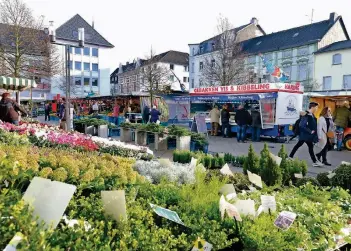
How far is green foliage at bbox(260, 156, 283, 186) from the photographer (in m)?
5.29

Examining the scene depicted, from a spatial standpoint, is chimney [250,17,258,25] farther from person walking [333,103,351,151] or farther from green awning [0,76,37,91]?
person walking [333,103,351,151]

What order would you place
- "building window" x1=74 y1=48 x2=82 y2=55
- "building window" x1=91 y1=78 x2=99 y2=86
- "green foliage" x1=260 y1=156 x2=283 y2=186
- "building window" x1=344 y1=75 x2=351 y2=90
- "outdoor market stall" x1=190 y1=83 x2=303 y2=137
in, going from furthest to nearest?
"building window" x1=91 y1=78 x2=99 y2=86
"building window" x1=74 y1=48 x2=82 y2=55
"building window" x1=344 y1=75 x2=351 y2=90
"outdoor market stall" x1=190 y1=83 x2=303 y2=137
"green foliage" x1=260 y1=156 x2=283 y2=186

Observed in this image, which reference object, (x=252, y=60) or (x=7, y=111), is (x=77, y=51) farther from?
(x=7, y=111)

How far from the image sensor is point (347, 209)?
144 inches

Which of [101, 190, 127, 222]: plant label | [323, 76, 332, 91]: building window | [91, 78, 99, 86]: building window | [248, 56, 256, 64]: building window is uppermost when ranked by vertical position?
[248, 56, 256, 64]: building window

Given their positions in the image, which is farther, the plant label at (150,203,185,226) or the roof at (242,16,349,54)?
the roof at (242,16,349,54)

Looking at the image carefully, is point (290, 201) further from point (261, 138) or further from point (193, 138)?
point (261, 138)

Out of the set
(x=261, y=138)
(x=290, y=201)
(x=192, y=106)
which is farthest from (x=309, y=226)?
(x=192, y=106)

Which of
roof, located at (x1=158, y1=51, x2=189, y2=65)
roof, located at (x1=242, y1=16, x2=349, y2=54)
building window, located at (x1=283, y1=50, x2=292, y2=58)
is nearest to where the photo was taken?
roof, located at (x1=242, y1=16, x2=349, y2=54)

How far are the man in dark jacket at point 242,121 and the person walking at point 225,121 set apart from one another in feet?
3.94

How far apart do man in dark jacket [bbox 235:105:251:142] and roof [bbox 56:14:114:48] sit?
4780cm

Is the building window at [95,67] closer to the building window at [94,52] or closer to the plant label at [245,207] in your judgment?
the building window at [94,52]

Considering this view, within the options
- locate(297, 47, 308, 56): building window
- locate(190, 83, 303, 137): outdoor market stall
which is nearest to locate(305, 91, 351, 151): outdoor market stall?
locate(190, 83, 303, 137): outdoor market stall

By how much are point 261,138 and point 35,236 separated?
15236 millimetres
